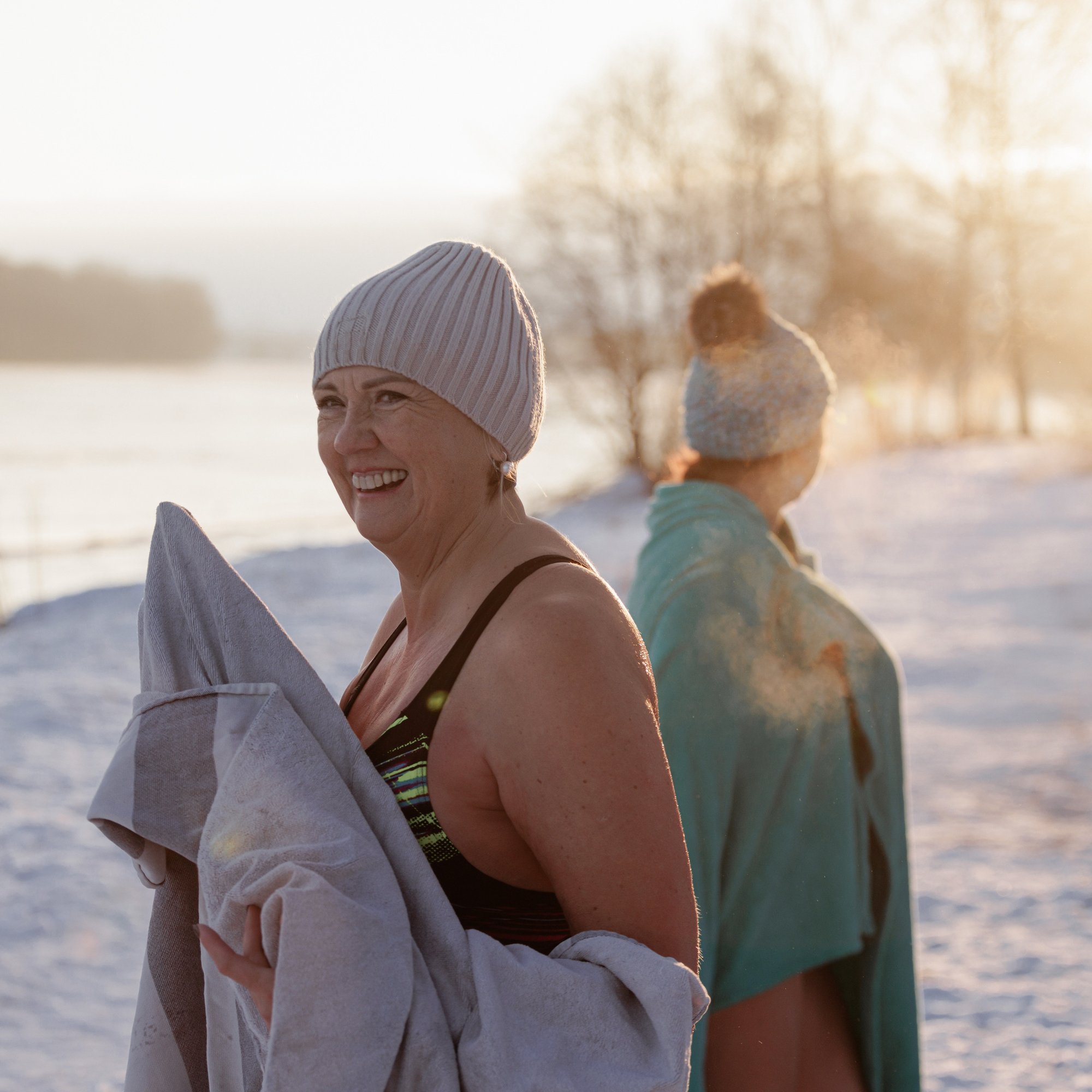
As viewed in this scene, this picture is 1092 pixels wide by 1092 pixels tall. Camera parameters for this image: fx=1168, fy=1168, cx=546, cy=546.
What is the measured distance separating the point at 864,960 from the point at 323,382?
1.84m

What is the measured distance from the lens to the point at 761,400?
2.68 m

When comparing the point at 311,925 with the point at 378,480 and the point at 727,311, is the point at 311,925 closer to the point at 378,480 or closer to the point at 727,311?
the point at 378,480

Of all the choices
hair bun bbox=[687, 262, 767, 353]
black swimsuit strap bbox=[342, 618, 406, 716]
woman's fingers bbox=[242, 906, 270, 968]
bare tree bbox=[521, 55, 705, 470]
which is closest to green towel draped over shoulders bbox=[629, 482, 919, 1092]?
hair bun bbox=[687, 262, 767, 353]

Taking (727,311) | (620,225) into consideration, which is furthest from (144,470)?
(727,311)

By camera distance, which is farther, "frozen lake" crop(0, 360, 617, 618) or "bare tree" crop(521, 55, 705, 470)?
"bare tree" crop(521, 55, 705, 470)

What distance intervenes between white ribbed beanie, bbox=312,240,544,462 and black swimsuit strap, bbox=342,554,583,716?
21 centimetres

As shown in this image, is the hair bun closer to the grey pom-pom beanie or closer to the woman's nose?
the grey pom-pom beanie

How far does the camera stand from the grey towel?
4.10ft

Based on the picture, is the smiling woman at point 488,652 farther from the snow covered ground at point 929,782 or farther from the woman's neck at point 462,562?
the snow covered ground at point 929,782

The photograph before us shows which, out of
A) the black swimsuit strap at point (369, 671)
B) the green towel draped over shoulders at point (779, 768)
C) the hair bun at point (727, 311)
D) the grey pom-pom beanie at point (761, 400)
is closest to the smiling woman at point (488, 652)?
the black swimsuit strap at point (369, 671)

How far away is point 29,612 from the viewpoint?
867 centimetres

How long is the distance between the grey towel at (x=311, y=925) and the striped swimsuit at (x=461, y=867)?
47mm

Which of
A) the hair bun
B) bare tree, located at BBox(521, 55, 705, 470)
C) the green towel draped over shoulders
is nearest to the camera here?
the green towel draped over shoulders

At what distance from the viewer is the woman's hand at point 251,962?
1311 mm
